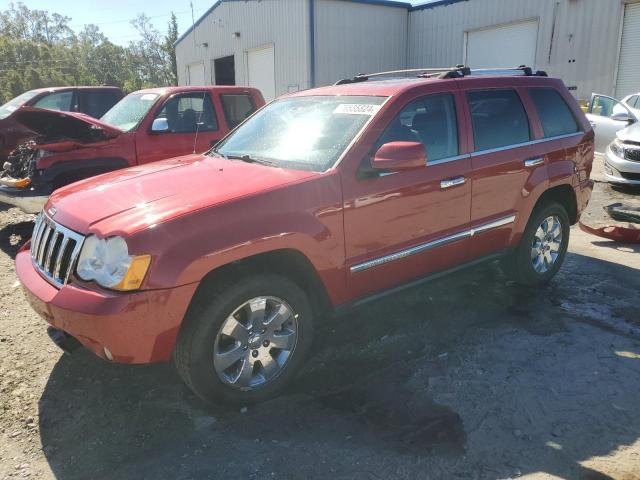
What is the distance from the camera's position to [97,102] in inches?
380

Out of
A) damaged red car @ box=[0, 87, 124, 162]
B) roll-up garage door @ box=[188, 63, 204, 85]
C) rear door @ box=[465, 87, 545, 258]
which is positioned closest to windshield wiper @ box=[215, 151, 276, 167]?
rear door @ box=[465, 87, 545, 258]

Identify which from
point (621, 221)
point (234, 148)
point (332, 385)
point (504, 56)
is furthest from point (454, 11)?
point (332, 385)

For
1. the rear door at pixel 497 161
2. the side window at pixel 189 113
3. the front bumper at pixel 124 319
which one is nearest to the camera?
the front bumper at pixel 124 319

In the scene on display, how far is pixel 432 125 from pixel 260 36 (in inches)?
753

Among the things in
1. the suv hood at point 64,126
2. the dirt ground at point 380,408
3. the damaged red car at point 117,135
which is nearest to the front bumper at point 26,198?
Result: the damaged red car at point 117,135

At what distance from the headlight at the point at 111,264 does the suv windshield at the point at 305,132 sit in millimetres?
1229

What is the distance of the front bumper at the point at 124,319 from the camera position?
256 centimetres

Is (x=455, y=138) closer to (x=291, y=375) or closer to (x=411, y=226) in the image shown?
(x=411, y=226)

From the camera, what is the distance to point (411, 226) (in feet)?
11.9

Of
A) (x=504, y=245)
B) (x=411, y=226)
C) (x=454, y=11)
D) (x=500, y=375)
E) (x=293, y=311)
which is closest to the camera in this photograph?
(x=293, y=311)

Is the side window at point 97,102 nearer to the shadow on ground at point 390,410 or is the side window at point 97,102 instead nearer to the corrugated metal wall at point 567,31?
the shadow on ground at point 390,410

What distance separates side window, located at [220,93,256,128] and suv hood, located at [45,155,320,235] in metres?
Answer: 3.95

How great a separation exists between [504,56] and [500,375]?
1628 centimetres

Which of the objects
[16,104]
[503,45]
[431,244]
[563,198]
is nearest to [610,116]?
[563,198]
